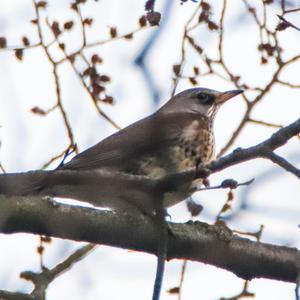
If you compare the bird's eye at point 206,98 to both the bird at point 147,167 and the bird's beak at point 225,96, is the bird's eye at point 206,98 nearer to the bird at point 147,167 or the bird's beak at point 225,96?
the bird at point 147,167

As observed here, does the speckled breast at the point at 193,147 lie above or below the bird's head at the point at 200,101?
below

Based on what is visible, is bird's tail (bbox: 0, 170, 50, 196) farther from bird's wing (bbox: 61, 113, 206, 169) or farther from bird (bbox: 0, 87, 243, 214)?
bird's wing (bbox: 61, 113, 206, 169)

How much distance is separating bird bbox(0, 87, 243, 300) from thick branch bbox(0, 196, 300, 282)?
0.52 ft

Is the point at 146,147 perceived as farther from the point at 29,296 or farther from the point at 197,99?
the point at 197,99

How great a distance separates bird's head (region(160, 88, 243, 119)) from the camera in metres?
9.45

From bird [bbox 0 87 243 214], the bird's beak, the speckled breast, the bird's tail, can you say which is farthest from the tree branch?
the bird's beak

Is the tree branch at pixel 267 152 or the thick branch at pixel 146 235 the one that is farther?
the thick branch at pixel 146 235

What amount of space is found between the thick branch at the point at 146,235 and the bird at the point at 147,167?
0.16 metres

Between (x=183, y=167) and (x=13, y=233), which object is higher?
(x=183, y=167)

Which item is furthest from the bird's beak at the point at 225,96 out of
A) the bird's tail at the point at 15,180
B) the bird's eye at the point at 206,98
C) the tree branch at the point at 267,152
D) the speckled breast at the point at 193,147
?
the tree branch at the point at 267,152

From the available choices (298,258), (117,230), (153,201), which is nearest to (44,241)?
(117,230)

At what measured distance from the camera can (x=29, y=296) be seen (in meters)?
5.52

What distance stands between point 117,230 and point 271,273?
1.16 m

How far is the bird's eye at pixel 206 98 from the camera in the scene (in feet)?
31.6
